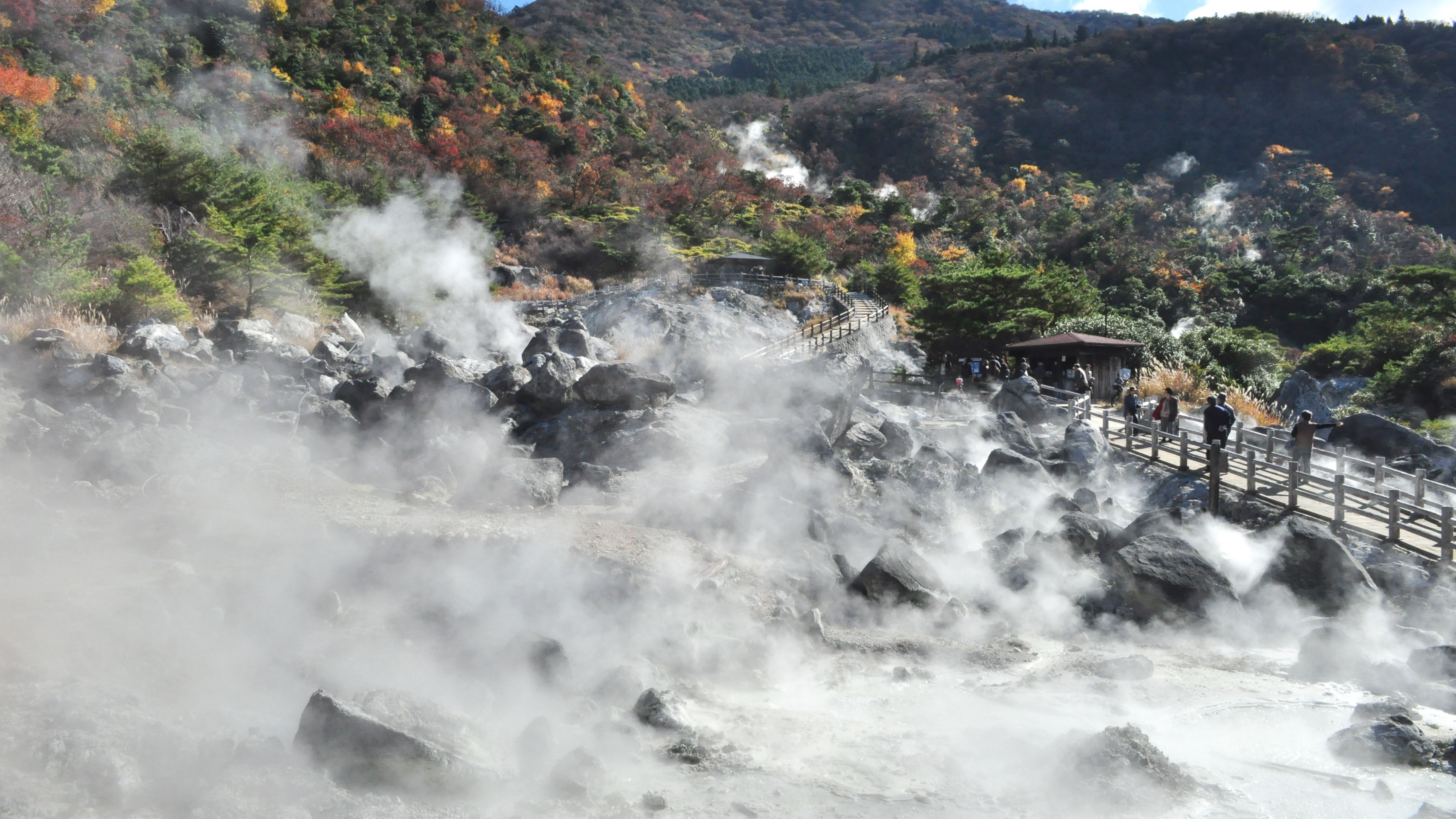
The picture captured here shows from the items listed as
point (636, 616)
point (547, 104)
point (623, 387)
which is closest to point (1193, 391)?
point (623, 387)

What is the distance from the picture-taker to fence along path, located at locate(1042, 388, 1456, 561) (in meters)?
10.1

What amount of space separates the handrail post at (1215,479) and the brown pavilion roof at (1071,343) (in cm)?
937

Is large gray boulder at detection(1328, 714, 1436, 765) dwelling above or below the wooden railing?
above

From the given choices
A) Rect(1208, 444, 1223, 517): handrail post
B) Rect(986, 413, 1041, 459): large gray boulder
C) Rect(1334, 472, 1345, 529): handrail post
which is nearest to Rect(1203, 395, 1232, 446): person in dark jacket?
Rect(1208, 444, 1223, 517): handrail post

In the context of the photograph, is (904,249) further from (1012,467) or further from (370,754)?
(370,754)

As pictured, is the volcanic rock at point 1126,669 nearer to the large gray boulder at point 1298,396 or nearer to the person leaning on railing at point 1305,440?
the person leaning on railing at point 1305,440

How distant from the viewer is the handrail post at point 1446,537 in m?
9.32

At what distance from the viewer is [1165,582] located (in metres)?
9.02

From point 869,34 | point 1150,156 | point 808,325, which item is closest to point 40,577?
point 808,325

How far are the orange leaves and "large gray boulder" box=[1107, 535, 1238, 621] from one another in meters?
37.7

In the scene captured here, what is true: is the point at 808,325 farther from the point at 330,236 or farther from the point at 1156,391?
the point at 330,236

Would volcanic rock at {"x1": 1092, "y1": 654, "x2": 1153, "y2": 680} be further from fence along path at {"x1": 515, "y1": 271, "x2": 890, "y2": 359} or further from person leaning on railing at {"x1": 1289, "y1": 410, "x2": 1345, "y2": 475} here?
fence along path at {"x1": 515, "y1": 271, "x2": 890, "y2": 359}

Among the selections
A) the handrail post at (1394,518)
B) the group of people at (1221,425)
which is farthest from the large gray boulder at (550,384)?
the handrail post at (1394,518)

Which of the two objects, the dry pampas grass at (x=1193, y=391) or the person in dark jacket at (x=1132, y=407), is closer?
the person in dark jacket at (x=1132, y=407)
